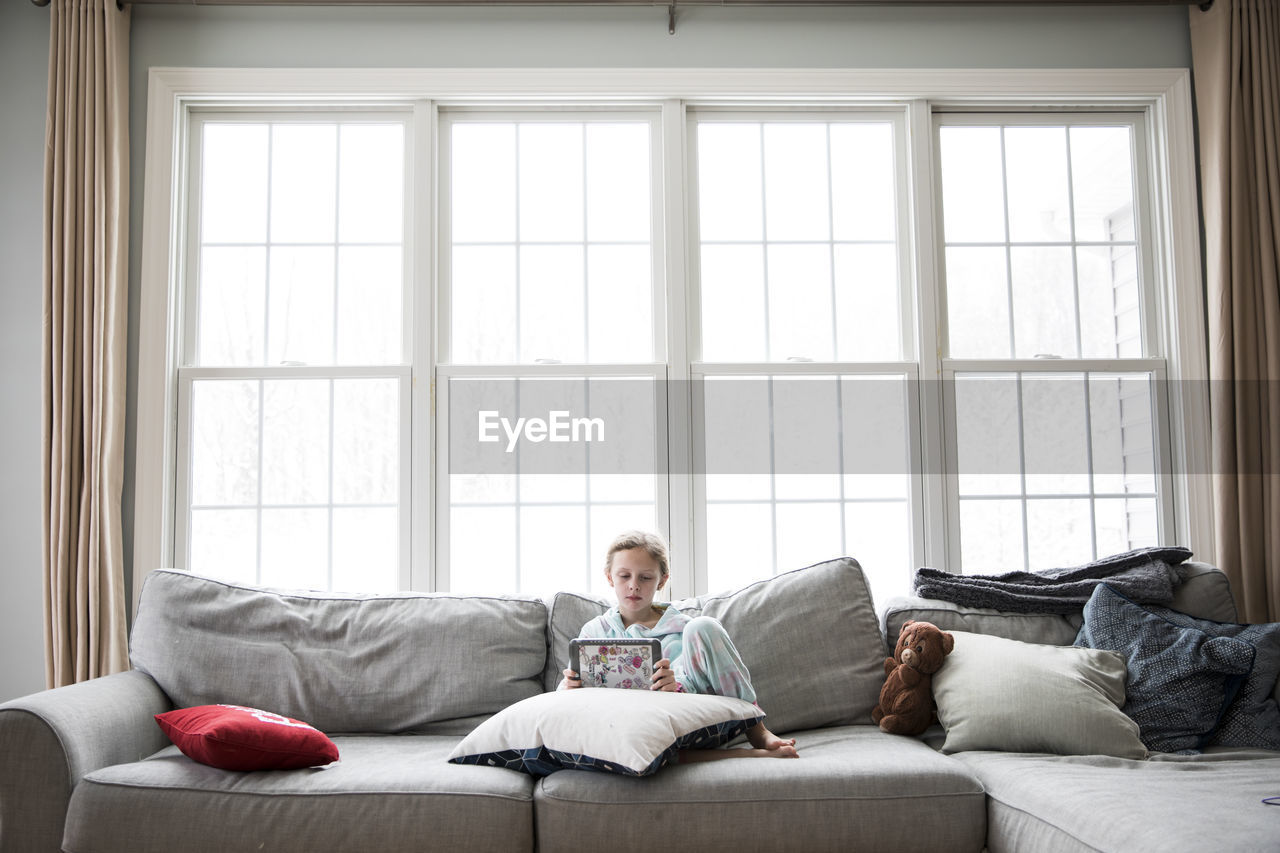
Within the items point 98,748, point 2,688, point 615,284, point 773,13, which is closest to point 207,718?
point 98,748

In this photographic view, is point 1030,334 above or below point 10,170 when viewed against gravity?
below

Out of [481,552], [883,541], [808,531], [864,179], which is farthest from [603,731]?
[864,179]

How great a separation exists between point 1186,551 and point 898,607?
0.86 meters

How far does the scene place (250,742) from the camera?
1915 millimetres

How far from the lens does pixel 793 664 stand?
2.42 meters

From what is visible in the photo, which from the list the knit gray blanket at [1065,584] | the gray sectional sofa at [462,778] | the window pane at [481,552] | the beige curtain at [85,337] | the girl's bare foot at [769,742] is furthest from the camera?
the window pane at [481,552]

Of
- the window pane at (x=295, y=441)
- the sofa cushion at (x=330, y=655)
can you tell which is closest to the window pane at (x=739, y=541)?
the sofa cushion at (x=330, y=655)

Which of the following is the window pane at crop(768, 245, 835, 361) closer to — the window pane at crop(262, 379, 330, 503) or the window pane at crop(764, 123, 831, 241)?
the window pane at crop(764, 123, 831, 241)

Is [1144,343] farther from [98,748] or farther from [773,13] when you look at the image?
[98,748]

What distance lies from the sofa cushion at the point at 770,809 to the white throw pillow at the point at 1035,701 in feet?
0.96

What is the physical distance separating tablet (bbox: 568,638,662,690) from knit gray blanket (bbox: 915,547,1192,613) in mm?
992

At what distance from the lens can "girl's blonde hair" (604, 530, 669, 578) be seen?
2348mm

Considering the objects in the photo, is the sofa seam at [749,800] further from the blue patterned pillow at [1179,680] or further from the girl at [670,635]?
the blue patterned pillow at [1179,680]

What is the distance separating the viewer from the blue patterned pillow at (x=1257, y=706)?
223 centimetres
